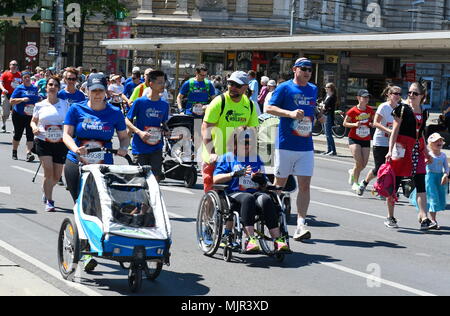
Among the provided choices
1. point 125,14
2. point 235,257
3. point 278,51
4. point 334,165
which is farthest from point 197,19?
point 235,257

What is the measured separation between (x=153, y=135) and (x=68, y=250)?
3.85m

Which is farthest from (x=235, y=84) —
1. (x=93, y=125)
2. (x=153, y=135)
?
(x=153, y=135)

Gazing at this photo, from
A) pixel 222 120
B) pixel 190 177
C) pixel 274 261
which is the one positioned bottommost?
pixel 190 177

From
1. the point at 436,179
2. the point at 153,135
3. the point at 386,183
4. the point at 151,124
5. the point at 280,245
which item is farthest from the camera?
the point at 436,179

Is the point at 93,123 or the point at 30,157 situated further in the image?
the point at 30,157

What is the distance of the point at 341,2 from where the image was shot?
209ft

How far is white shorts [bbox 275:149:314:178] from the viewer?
37.6 feet

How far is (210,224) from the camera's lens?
33.8 feet

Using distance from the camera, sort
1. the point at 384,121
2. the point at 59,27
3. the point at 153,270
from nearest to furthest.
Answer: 1. the point at 153,270
2. the point at 384,121
3. the point at 59,27

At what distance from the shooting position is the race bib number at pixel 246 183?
1022 centimetres

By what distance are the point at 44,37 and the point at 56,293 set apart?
55.3 meters

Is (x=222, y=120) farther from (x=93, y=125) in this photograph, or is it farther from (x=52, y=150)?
(x=52, y=150)

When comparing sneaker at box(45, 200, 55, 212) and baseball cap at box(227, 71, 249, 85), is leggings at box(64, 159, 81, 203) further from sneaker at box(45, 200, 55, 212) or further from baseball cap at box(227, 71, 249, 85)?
sneaker at box(45, 200, 55, 212)
